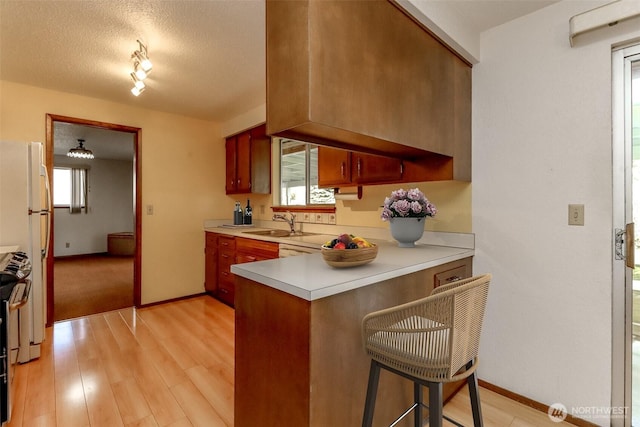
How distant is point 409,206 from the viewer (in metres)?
1.96

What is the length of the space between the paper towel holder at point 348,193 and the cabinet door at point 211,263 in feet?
6.20

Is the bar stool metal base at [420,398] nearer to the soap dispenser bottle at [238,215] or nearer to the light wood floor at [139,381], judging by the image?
the light wood floor at [139,381]

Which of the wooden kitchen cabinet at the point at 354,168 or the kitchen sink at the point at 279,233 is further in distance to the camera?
the kitchen sink at the point at 279,233

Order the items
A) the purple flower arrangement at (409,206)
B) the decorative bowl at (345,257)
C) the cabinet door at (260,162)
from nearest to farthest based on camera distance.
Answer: the decorative bowl at (345,257) → the purple flower arrangement at (409,206) → the cabinet door at (260,162)

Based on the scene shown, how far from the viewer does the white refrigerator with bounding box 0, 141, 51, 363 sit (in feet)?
7.41

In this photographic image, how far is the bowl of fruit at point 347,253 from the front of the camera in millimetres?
1312

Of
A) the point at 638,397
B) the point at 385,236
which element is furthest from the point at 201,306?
the point at 638,397

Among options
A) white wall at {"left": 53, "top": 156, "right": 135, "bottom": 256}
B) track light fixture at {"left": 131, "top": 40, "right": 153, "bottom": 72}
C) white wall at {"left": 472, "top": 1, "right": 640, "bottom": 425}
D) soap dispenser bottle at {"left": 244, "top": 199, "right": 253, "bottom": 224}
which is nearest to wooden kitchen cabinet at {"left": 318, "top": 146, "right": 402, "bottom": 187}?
→ white wall at {"left": 472, "top": 1, "right": 640, "bottom": 425}

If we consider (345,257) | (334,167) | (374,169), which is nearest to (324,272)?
(345,257)

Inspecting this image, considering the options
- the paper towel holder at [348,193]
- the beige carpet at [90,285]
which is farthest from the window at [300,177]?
the beige carpet at [90,285]

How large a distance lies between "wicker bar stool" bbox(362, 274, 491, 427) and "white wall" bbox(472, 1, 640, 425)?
3.23ft

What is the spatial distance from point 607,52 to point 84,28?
311cm

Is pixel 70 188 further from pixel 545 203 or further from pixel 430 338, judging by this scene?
pixel 545 203

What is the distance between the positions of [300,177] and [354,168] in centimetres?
134
